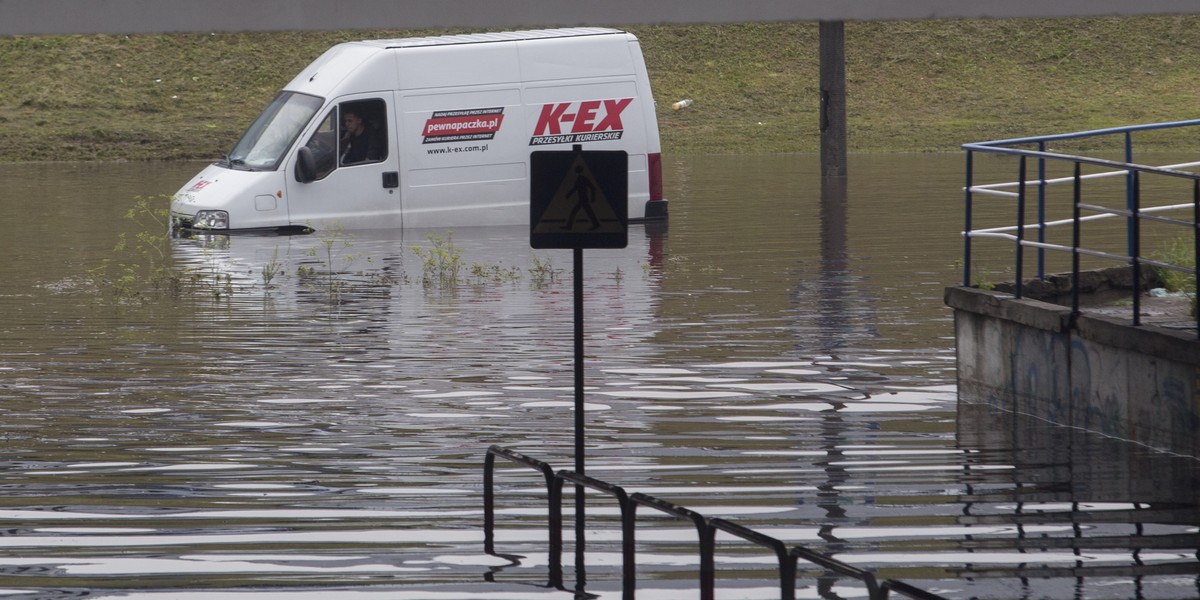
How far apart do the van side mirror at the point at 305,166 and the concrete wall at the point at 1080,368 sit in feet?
34.6

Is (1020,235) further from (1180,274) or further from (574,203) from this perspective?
(574,203)

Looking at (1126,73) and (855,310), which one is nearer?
(855,310)

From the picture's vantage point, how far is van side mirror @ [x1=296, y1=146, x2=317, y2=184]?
2041 centimetres

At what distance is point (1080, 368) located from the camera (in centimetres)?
1019

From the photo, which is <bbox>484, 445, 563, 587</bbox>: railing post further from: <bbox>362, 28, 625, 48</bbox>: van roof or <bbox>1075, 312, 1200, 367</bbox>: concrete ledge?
<bbox>362, 28, 625, 48</bbox>: van roof

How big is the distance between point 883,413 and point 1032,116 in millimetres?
32146

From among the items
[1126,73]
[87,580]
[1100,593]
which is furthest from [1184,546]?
[1126,73]

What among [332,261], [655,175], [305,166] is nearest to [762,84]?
[655,175]

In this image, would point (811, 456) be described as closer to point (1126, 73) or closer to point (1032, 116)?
point (1032, 116)

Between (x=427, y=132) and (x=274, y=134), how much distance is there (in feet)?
5.94

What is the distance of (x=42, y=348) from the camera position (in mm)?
13344

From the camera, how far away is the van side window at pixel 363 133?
20922 millimetres

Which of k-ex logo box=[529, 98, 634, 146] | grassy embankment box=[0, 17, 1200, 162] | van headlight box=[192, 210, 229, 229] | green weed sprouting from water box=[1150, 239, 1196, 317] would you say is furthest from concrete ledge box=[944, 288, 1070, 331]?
grassy embankment box=[0, 17, 1200, 162]

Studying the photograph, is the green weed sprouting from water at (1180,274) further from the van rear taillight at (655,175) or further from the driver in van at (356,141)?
the driver in van at (356,141)
